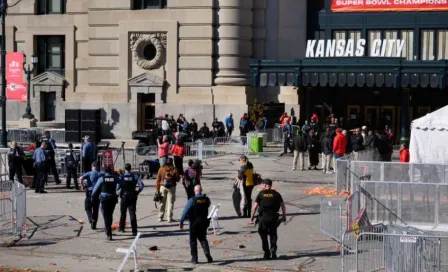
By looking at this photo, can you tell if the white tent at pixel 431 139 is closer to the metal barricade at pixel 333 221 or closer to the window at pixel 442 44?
the metal barricade at pixel 333 221

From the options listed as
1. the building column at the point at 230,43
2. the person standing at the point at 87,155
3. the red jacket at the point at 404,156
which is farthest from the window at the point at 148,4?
the red jacket at the point at 404,156

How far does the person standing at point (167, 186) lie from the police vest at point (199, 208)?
4673mm

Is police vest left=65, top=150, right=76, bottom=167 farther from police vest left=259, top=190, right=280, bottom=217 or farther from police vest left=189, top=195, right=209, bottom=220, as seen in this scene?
police vest left=259, top=190, right=280, bottom=217

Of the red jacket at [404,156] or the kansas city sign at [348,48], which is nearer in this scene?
the red jacket at [404,156]

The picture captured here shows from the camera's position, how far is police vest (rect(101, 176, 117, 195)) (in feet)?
71.3

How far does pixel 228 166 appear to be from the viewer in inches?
1506

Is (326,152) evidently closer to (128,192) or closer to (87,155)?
(87,155)

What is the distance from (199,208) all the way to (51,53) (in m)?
38.6

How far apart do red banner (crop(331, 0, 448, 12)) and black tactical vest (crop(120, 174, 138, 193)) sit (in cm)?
3151

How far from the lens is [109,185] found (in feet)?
71.4

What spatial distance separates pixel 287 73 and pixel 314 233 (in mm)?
26424

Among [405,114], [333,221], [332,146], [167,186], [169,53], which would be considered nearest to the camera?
[333,221]

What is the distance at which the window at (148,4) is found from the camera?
52.5 m

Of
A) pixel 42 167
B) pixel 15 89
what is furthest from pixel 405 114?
pixel 42 167
